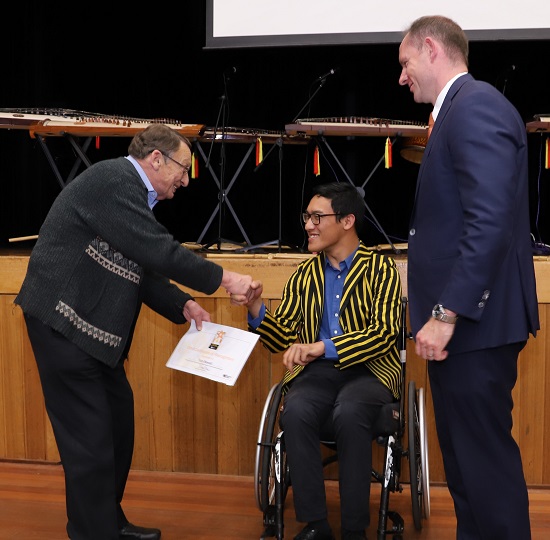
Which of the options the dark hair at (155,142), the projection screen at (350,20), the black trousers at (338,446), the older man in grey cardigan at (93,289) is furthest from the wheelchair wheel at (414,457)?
the projection screen at (350,20)

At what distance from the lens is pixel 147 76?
4.94 m

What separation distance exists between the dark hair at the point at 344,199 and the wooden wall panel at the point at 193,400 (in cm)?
49

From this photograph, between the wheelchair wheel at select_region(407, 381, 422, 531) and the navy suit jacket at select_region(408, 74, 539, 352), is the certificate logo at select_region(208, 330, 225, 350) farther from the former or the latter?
the navy suit jacket at select_region(408, 74, 539, 352)

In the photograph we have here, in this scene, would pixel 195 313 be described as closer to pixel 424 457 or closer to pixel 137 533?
pixel 137 533

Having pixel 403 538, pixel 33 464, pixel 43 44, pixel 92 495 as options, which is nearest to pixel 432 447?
pixel 403 538

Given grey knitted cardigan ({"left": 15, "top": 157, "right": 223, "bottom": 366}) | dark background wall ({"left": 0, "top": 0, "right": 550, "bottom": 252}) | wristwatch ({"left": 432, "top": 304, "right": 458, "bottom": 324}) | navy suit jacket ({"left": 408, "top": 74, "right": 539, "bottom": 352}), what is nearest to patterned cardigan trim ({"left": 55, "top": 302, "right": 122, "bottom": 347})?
grey knitted cardigan ({"left": 15, "top": 157, "right": 223, "bottom": 366})

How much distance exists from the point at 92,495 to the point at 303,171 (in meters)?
2.85

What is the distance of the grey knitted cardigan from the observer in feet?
7.45

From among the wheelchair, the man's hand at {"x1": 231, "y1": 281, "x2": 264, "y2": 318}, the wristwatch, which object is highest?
the wristwatch

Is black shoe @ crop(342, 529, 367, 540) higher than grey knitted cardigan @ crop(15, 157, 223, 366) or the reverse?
the reverse

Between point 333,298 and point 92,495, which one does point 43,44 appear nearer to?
point 333,298

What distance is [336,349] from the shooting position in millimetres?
2674

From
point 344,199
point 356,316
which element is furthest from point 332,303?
point 344,199

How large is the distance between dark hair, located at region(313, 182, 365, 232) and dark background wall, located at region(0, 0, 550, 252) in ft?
5.59
